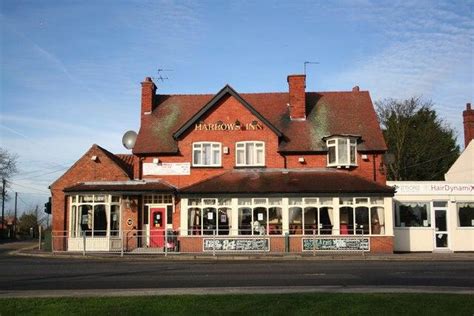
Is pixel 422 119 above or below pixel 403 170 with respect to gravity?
above

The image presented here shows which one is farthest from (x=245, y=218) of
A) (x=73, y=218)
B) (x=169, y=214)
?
(x=73, y=218)

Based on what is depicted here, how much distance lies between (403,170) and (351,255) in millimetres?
29262

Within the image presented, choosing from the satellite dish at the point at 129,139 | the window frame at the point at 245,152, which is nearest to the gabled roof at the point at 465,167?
the window frame at the point at 245,152

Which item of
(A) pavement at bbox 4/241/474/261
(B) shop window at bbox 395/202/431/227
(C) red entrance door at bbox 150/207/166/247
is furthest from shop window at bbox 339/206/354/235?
(C) red entrance door at bbox 150/207/166/247

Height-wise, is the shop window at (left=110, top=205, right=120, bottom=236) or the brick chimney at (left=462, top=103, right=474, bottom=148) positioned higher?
the brick chimney at (left=462, top=103, right=474, bottom=148)

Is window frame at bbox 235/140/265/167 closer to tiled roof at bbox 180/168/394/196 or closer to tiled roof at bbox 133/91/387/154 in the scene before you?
tiled roof at bbox 180/168/394/196

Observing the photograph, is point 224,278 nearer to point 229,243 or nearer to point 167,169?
point 229,243

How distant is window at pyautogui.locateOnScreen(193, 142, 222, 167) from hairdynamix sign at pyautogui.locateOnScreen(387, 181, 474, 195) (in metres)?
10.3

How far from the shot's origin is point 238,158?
32500mm

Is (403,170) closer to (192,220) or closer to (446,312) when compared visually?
(192,220)

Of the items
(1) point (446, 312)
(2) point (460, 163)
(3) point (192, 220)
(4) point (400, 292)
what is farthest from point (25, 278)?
(2) point (460, 163)

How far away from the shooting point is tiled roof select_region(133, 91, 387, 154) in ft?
107

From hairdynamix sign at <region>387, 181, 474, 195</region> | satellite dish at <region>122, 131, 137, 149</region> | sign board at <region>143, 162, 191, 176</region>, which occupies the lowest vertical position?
hairdynamix sign at <region>387, 181, 474, 195</region>

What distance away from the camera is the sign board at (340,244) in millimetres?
28281
